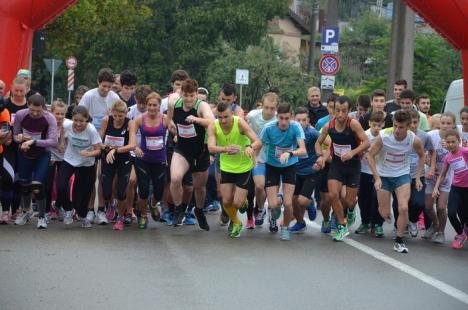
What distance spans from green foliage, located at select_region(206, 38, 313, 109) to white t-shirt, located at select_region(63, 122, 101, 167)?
27590 millimetres

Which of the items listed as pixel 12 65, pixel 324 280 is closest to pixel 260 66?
pixel 12 65

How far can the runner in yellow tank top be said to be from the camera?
1246 centimetres

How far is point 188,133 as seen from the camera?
1296cm

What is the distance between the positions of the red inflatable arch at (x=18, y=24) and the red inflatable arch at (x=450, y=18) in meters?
5.29

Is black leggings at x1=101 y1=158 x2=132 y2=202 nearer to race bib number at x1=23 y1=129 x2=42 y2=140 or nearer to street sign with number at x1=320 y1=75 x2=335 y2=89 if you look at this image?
race bib number at x1=23 y1=129 x2=42 y2=140

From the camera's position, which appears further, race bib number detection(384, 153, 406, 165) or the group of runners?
the group of runners

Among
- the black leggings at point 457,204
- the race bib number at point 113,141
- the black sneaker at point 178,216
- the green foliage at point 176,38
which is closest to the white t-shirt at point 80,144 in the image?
the race bib number at point 113,141

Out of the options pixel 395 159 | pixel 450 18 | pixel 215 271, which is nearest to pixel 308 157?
pixel 395 159

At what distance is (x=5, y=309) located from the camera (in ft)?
25.1

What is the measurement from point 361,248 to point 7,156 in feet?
14.8

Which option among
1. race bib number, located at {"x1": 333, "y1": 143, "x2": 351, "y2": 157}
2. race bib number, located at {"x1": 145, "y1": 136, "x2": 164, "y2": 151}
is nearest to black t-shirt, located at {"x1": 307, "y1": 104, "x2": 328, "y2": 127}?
race bib number, located at {"x1": 333, "y1": 143, "x2": 351, "y2": 157}

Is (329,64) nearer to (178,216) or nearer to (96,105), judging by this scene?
(96,105)

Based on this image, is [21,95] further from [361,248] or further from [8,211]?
[361,248]

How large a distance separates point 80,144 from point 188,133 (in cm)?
136
